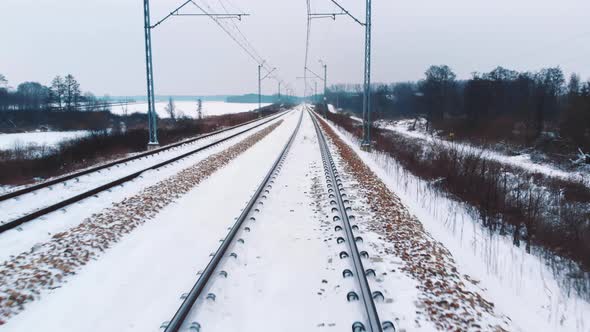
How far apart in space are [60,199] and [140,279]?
5.17 meters

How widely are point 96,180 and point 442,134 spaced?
140 ft

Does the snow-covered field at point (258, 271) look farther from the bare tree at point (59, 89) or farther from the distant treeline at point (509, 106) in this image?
the bare tree at point (59, 89)

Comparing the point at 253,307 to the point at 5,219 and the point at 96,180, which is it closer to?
the point at 5,219

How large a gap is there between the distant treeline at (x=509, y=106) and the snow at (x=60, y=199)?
3065 centimetres

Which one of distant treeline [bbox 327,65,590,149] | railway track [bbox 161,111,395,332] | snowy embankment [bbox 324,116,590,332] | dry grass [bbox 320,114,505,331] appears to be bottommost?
snowy embankment [bbox 324,116,590,332]

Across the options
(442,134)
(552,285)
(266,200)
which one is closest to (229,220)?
(266,200)

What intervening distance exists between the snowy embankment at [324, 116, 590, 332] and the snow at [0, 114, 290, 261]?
6991mm

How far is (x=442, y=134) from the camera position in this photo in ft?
149

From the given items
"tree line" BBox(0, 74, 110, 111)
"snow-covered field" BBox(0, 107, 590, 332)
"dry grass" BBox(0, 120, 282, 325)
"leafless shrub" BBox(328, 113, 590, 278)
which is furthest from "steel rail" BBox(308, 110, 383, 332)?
"tree line" BBox(0, 74, 110, 111)

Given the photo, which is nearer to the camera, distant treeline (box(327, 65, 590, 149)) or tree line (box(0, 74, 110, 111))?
distant treeline (box(327, 65, 590, 149))

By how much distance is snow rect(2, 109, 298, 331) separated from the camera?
3.93 metres

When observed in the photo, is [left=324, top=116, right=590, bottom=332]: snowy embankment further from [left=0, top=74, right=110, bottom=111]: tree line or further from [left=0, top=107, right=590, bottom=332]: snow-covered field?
[left=0, top=74, right=110, bottom=111]: tree line

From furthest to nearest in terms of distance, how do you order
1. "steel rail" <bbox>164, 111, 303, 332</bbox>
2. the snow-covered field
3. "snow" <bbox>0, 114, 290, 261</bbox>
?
"snow" <bbox>0, 114, 290, 261</bbox> < the snow-covered field < "steel rail" <bbox>164, 111, 303, 332</bbox>

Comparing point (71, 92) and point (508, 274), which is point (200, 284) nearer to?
point (508, 274)
